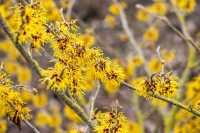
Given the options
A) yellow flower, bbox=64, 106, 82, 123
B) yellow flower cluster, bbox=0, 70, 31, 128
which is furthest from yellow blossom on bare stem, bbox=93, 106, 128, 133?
yellow flower, bbox=64, 106, 82, 123

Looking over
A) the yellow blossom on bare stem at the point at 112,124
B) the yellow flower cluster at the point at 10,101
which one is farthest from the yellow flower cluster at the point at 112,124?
the yellow flower cluster at the point at 10,101

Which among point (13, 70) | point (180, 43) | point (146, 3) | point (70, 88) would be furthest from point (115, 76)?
point (146, 3)

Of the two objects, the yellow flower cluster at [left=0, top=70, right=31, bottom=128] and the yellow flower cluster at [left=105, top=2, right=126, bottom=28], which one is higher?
the yellow flower cluster at [left=105, top=2, right=126, bottom=28]

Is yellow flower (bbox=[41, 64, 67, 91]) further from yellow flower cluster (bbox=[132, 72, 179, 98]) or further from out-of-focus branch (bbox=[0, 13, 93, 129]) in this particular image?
yellow flower cluster (bbox=[132, 72, 179, 98])

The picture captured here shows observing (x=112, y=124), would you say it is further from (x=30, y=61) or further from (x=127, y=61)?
(x=127, y=61)

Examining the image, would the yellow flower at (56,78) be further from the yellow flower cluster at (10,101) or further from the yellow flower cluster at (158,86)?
the yellow flower cluster at (158,86)

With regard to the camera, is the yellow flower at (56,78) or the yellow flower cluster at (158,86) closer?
the yellow flower at (56,78)

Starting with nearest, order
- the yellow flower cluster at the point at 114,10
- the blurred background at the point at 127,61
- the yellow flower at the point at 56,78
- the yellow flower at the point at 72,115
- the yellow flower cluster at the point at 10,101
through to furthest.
A: the yellow flower at the point at 56,78 < the yellow flower cluster at the point at 10,101 < the yellow flower at the point at 72,115 < the blurred background at the point at 127,61 < the yellow flower cluster at the point at 114,10

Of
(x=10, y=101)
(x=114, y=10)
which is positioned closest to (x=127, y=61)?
(x=114, y=10)

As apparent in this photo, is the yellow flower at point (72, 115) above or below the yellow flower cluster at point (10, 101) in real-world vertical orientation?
above
